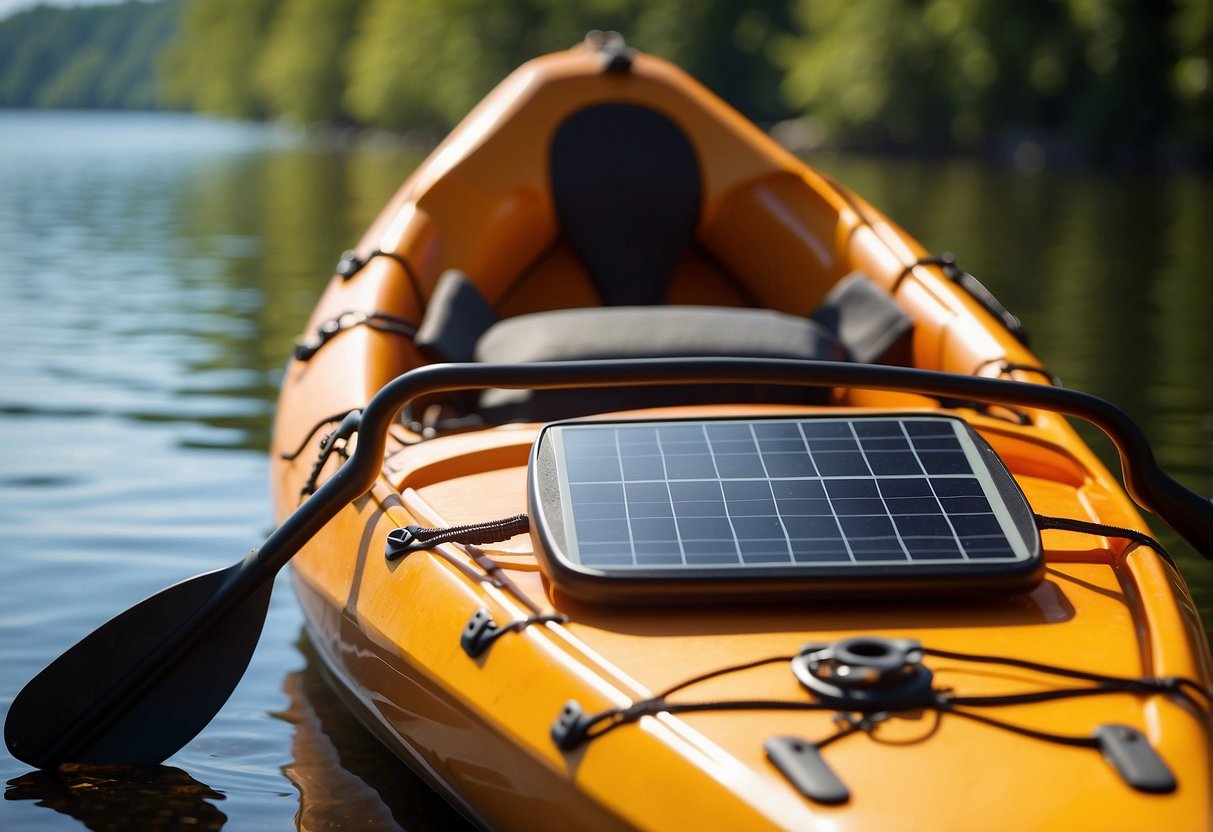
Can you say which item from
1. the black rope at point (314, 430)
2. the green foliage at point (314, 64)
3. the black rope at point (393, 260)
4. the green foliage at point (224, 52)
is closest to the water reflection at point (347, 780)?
the black rope at point (314, 430)

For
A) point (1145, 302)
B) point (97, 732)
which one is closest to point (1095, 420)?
point (97, 732)

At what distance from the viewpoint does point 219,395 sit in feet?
19.6

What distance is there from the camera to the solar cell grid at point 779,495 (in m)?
2.00

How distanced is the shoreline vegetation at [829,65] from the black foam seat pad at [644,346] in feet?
73.6

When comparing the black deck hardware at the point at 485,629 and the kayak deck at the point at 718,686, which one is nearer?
the kayak deck at the point at 718,686

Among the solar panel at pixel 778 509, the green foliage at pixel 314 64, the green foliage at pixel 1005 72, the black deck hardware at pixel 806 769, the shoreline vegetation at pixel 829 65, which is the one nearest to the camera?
the black deck hardware at pixel 806 769

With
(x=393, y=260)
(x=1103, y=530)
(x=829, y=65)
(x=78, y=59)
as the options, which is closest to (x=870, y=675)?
(x=1103, y=530)

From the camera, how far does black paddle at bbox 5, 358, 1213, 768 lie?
2.09 m

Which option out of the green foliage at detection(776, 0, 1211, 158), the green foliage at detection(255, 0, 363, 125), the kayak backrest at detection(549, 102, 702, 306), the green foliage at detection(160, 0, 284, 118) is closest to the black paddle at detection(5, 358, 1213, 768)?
the kayak backrest at detection(549, 102, 702, 306)

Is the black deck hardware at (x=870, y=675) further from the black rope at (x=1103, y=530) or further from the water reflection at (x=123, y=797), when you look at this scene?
the water reflection at (x=123, y=797)

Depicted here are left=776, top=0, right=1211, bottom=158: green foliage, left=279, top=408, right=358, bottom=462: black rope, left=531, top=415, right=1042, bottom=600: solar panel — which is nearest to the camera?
left=531, top=415, right=1042, bottom=600: solar panel

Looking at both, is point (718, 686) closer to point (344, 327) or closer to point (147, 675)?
point (147, 675)

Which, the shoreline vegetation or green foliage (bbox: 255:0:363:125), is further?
green foliage (bbox: 255:0:363:125)

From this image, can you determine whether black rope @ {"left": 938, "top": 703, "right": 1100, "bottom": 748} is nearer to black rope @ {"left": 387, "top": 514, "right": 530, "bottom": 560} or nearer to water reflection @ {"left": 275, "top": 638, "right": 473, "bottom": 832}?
black rope @ {"left": 387, "top": 514, "right": 530, "bottom": 560}
